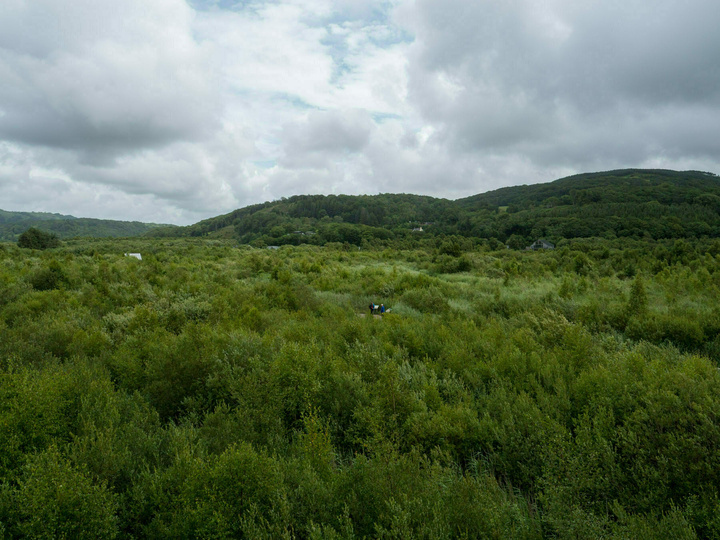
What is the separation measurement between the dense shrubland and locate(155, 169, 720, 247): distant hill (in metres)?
52.2

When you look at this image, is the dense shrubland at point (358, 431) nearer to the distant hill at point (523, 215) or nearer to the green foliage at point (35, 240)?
the green foliage at point (35, 240)

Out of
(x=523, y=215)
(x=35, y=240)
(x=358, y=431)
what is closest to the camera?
(x=358, y=431)

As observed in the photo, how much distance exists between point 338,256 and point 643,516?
29.0m

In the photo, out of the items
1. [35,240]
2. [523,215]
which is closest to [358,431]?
[35,240]

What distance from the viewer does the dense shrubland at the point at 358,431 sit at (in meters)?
2.86

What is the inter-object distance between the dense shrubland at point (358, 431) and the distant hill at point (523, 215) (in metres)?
52.2

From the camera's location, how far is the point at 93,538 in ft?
8.85

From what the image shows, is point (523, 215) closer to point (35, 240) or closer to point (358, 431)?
point (358, 431)

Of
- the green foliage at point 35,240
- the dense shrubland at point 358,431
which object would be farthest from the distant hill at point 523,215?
the dense shrubland at point 358,431

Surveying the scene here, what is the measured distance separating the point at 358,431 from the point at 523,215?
86.7m

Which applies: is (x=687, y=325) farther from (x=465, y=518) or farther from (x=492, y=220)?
(x=492, y=220)

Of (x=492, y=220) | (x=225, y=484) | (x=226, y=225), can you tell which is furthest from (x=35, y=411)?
(x=226, y=225)

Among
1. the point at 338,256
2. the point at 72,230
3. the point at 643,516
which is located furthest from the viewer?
the point at 72,230

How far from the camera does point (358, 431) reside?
454 cm
